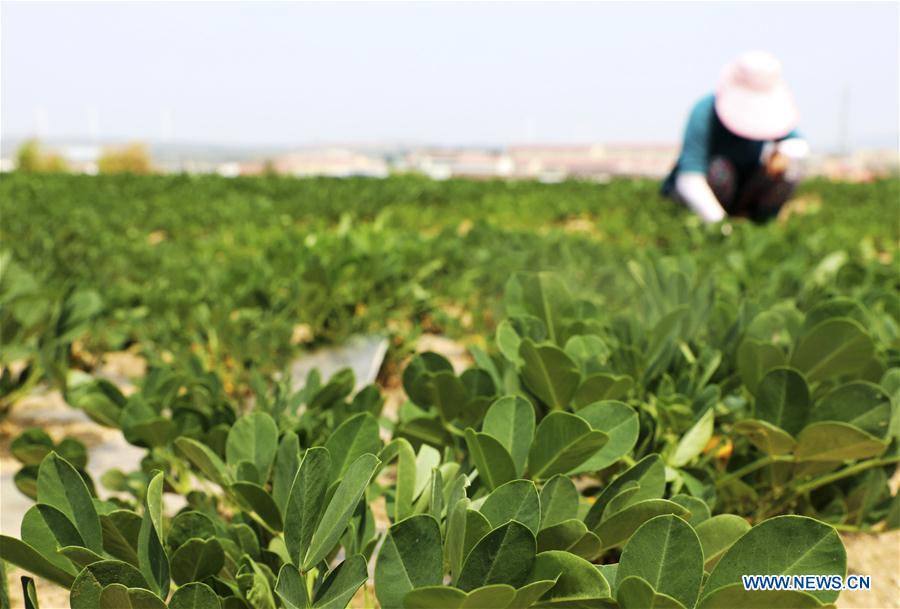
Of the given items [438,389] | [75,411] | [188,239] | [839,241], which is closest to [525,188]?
[188,239]

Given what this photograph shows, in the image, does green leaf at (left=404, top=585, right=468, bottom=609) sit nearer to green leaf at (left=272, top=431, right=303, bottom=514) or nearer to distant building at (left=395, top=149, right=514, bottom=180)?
green leaf at (left=272, top=431, right=303, bottom=514)

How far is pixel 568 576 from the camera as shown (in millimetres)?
833

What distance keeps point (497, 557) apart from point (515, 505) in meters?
0.09

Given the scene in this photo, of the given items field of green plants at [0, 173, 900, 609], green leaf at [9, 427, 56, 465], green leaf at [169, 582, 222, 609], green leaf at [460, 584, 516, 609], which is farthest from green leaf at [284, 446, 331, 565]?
green leaf at [9, 427, 56, 465]

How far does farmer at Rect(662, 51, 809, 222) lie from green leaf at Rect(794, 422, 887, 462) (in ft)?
14.3

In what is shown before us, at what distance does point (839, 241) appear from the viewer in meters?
4.54

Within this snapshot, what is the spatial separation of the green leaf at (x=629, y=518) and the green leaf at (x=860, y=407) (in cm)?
51

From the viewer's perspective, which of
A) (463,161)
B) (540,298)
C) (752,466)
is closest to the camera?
(752,466)

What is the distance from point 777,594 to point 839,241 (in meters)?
4.31

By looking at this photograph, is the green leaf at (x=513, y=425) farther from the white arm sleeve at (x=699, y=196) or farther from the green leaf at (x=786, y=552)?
the white arm sleeve at (x=699, y=196)

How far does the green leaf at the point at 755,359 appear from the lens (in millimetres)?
1426

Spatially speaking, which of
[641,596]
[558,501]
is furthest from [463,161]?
[641,596]

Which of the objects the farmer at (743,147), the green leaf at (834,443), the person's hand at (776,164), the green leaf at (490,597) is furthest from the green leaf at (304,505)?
the person's hand at (776,164)

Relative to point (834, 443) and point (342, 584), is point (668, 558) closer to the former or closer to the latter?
point (342, 584)
